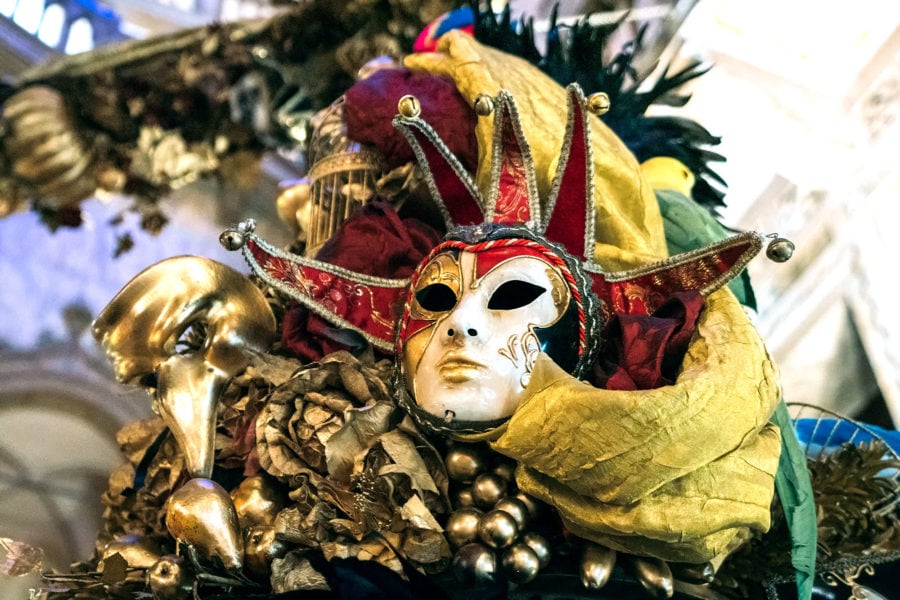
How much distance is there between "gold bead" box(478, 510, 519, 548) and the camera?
0.59m

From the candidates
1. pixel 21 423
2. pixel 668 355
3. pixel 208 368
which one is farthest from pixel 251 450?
pixel 21 423

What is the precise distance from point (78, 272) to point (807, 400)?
1099 mm

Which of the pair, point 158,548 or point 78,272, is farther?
point 78,272

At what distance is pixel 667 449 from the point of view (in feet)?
1.80

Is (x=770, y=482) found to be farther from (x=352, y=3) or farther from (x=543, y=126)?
(x=352, y=3)

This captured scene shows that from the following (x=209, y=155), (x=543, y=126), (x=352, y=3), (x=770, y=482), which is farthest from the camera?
(x=209, y=155)

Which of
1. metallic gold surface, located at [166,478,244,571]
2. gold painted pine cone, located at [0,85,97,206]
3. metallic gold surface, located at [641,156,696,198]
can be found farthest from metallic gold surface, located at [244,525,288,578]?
gold painted pine cone, located at [0,85,97,206]

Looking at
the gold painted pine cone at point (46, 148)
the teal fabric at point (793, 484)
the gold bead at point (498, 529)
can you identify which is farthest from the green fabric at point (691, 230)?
the gold painted pine cone at point (46, 148)

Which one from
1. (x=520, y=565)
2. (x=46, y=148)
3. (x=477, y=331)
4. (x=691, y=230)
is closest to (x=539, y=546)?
(x=520, y=565)

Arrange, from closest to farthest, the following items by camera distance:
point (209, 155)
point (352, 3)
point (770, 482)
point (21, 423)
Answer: point (770, 482) < point (21, 423) < point (352, 3) < point (209, 155)

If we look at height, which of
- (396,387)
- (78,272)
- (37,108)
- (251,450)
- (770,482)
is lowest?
(78,272)

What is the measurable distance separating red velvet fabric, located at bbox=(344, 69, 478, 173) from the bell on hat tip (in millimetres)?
349

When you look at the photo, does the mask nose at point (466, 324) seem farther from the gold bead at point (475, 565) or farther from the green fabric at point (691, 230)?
the green fabric at point (691, 230)

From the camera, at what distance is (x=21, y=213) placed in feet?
4.30
